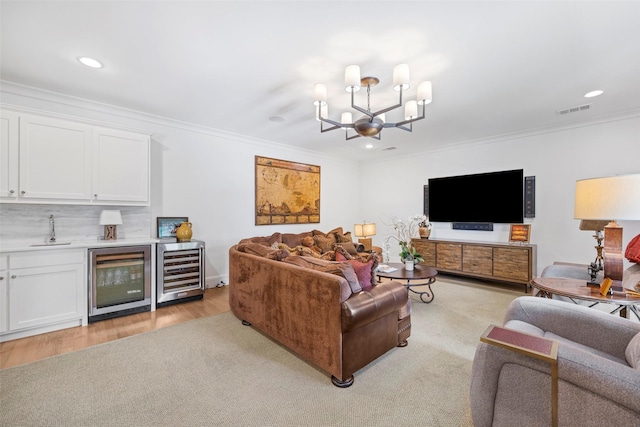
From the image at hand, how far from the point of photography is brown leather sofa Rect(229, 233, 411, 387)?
2.02m

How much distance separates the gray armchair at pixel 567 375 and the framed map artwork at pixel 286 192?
433 cm

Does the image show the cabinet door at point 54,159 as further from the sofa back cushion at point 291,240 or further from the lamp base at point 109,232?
the sofa back cushion at point 291,240

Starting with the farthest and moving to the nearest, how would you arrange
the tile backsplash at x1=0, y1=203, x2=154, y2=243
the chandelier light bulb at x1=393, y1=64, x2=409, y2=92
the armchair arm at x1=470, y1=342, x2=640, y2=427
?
the tile backsplash at x1=0, y1=203, x2=154, y2=243 < the chandelier light bulb at x1=393, y1=64, x2=409, y2=92 < the armchair arm at x1=470, y1=342, x2=640, y2=427

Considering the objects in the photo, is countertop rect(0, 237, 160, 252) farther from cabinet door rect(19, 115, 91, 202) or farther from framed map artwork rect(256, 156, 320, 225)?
framed map artwork rect(256, 156, 320, 225)

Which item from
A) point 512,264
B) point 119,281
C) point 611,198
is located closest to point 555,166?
point 512,264

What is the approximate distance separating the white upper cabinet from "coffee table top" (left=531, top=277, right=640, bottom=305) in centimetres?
456

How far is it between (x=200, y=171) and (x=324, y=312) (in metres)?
3.47

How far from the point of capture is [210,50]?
2.38 metres

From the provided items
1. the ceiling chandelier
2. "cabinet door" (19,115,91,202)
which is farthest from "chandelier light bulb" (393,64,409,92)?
"cabinet door" (19,115,91,202)

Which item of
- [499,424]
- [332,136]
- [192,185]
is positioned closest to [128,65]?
[192,185]

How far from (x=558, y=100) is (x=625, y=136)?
152cm

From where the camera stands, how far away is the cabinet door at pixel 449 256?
5.09 meters

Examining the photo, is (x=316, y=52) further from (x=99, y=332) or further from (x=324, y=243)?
(x=99, y=332)

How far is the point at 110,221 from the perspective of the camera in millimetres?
3477
